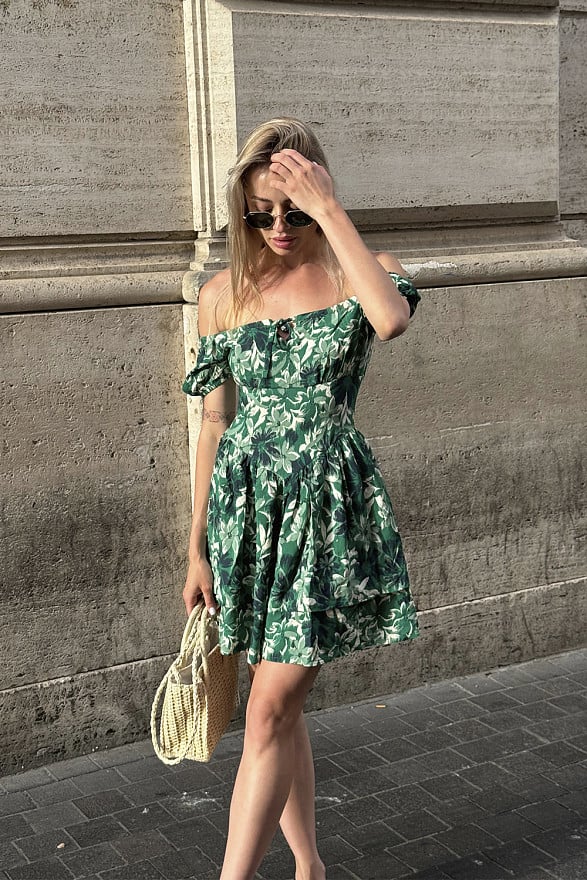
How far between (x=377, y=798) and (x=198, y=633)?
45.6 inches

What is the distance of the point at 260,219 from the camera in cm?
313

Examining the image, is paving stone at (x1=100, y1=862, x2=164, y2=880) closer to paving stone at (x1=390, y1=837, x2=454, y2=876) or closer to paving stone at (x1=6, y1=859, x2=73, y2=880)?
paving stone at (x1=6, y1=859, x2=73, y2=880)

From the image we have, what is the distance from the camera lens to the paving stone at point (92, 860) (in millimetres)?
3717

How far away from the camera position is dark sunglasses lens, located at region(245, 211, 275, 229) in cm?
312

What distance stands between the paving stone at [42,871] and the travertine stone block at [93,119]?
215 centimetres

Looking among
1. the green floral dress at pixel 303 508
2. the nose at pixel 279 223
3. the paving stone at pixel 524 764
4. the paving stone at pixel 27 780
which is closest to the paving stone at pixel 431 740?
the paving stone at pixel 524 764

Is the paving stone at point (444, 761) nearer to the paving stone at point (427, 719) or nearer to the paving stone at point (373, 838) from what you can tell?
the paving stone at point (427, 719)

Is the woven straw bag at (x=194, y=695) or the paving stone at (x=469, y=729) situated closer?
the woven straw bag at (x=194, y=695)

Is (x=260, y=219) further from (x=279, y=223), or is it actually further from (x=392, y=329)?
(x=392, y=329)

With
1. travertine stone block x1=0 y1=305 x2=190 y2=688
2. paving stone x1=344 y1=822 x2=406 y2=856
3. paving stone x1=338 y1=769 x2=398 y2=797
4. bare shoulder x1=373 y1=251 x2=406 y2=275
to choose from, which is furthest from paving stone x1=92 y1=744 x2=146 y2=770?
bare shoulder x1=373 y1=251 x2=406 y2=275

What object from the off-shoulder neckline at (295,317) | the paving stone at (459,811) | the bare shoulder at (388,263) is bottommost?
the paving stone at (459,811)

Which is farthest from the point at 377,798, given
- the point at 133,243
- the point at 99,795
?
the point at 133,243

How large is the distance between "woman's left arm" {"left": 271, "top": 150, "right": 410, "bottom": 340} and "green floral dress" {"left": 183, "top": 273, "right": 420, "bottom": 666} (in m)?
0.13

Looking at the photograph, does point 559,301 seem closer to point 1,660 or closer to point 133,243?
point 133,243
